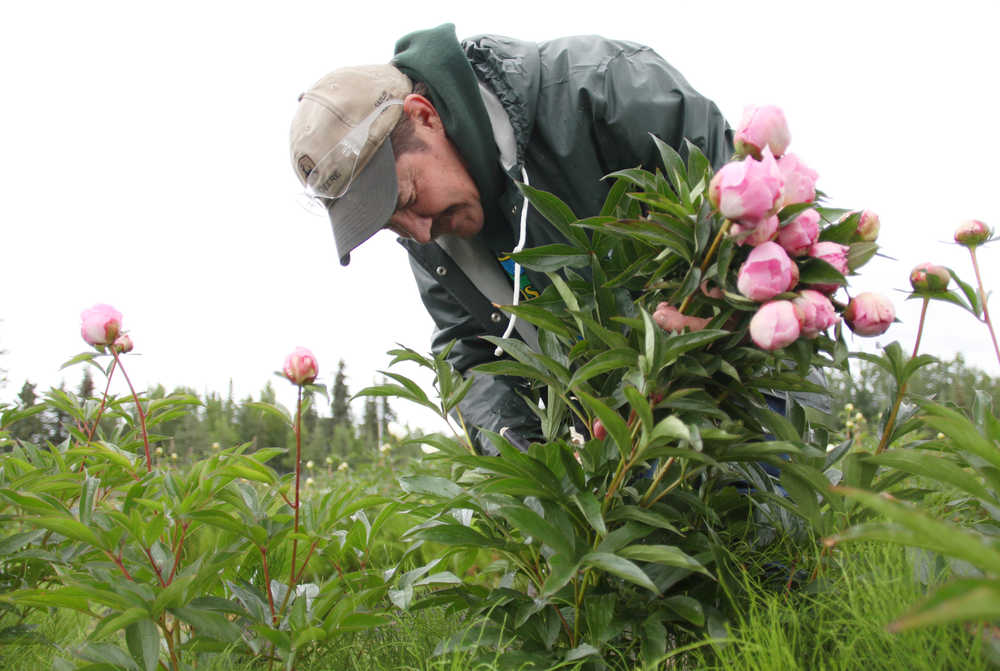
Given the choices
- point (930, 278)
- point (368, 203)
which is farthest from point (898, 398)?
point (368, 203)

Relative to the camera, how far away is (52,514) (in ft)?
3.46

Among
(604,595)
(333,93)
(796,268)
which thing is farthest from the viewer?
(333,93)

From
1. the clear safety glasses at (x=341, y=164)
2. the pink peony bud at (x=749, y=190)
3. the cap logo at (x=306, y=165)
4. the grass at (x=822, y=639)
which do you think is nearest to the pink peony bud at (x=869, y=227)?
the pink peony bud at (x=749, y=190)

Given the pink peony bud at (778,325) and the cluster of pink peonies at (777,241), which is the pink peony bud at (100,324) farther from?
the pink peony bud at (778,325)

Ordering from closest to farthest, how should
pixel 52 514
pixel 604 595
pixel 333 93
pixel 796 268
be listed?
pixel 796 268 < pixel 604 595 < pixel 52 514 < pixel 333 93

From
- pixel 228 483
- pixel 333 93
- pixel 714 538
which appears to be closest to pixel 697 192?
pixel 714 538

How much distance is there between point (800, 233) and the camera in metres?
0.77

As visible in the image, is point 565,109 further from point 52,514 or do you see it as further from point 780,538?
point 52,514

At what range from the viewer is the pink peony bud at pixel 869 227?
2.81 feet

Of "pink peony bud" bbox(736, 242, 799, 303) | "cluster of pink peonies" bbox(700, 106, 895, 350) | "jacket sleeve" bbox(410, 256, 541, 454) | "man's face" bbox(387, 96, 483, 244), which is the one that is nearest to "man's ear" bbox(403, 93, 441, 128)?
"man's face" bbox(387, 96, 483, 244)

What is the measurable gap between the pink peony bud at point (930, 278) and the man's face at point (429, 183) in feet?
4.00

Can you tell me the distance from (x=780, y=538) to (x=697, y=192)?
0.60 m

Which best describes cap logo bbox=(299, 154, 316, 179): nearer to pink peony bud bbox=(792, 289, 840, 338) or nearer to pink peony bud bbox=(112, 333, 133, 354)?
pink peony bud bbox=(112, 333, 133, 354)

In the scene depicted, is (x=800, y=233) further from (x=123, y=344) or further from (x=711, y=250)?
(x=123, y=344)
